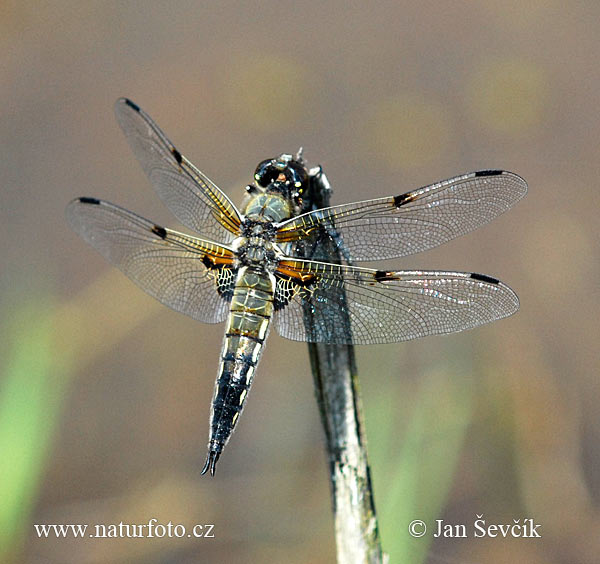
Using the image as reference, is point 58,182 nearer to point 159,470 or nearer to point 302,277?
point 159,470

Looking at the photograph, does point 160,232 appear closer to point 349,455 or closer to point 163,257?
point 163,257

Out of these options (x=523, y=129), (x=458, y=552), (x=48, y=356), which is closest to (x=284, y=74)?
(x=523, y=129)

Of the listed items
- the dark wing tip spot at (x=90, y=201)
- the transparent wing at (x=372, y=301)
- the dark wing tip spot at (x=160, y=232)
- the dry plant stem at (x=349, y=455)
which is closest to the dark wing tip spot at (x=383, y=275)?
the transparent wing at (x=372, y=301)

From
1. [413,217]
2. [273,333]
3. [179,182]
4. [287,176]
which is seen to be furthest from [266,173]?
[273,333]

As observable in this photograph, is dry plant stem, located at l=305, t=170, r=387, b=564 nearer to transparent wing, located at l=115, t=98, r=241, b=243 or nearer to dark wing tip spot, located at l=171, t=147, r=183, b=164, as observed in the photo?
transparent wing, located at l=115, t=98, r=241, b=243

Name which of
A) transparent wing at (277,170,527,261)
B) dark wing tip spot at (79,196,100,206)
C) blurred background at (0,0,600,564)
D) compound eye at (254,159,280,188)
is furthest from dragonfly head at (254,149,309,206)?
blurred background at (0,0,600,564)

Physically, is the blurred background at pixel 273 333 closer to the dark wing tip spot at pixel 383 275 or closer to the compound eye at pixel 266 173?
the dark wing tip spot at pixel 383 275
